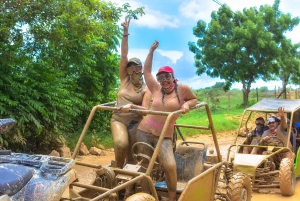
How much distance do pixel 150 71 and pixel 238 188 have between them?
6.43 feet

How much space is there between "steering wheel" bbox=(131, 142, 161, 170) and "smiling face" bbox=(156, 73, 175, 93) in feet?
2.37

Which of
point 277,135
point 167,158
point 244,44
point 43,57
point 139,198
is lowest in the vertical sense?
point 139,198

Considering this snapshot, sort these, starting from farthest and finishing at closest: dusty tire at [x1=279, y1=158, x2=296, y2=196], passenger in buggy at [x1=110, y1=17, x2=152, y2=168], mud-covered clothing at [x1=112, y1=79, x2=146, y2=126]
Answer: dusty tire at [x1=279, y1=158, x2=296, y2=196], mud-covered clothing at [x1=112, y1=79, x2=146, y2=126], passenger in buggy at [x1=110, y1=17, x2=152, y2=168]

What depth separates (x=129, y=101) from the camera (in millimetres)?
5332

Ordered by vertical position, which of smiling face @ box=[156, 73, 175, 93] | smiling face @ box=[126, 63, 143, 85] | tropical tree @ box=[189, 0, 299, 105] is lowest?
smiling face @ box=[156, 73, 175, 93]

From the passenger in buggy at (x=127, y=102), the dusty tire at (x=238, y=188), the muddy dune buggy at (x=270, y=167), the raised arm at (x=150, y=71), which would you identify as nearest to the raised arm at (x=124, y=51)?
the passenger in buggy at (x=127, y=102)

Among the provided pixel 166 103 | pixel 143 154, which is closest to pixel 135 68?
pixel 166 103

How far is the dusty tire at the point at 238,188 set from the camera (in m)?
5.50

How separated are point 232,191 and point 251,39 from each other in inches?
738

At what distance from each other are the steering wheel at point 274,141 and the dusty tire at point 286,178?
74 centimetres

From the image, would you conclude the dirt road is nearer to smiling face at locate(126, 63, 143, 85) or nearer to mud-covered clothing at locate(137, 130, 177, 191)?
mud-covered clothing at locate(137, 130, 177, 191)

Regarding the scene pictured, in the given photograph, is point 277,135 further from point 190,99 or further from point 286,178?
point 190,99

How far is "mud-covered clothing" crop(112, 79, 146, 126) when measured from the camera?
531cm

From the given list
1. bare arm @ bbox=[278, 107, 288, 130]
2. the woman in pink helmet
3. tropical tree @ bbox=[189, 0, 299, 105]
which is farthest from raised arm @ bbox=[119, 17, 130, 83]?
tropical tree @ bbox=[189, 0, 299, 105]
